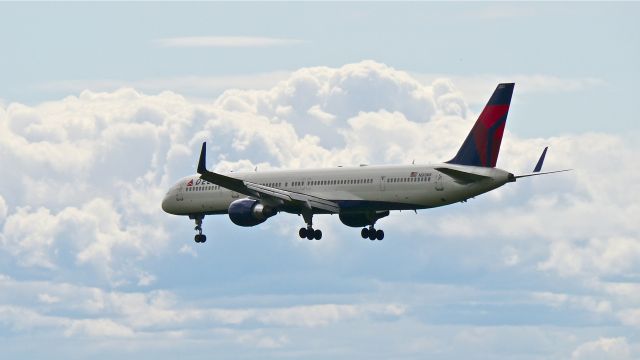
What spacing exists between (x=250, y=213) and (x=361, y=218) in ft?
31.7

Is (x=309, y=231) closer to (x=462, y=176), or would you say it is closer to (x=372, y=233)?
(x=372, y=233)

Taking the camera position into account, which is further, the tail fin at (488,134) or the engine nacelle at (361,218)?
the engine nacelle at (361,218)

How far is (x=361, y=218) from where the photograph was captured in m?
138

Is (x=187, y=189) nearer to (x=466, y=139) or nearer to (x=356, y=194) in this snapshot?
(x=356, y=194)

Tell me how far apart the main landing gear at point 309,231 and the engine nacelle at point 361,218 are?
13.0ft

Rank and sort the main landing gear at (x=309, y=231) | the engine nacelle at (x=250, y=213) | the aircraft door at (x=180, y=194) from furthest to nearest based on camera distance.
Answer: the aircraft door at (x=180, y=194)
the main landing gear at (x=309, y=231)
the engine nacelle at (x=250, y=213)

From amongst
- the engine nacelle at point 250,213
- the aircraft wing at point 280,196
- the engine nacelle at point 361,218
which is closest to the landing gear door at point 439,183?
the aircraft wing at point 280,196

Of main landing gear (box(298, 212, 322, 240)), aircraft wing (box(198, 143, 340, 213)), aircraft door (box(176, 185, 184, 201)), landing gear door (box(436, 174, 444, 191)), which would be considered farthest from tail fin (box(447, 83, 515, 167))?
aircraft door (box(176, 185, 184, 201))

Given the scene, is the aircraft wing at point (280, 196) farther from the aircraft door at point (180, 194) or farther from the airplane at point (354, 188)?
the aircraft door at point (180, 194)

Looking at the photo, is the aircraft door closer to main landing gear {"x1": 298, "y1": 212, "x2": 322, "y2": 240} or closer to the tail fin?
main landing gear {"x1": 298, "y1": 212, "x2": 322, "y2": 240}

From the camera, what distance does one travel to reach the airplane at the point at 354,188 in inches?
4934

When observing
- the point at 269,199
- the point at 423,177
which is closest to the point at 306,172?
the point at 269,199

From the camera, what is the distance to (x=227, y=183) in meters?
130

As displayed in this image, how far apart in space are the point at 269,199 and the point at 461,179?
1625 centimetres
